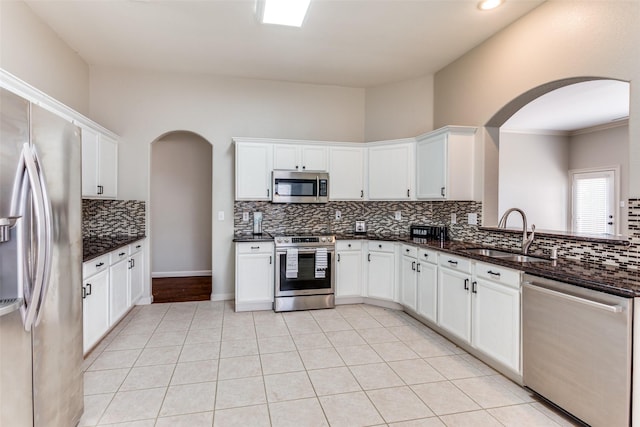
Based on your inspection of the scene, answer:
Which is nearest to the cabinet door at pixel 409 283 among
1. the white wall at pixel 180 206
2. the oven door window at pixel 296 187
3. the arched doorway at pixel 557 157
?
the oven door window at pixel 296 187

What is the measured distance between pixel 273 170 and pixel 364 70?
1.77 meters

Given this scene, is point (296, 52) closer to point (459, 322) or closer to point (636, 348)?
point (459, 322)

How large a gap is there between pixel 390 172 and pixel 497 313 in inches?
91.2

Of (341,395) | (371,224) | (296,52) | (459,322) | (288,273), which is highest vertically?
(296,52)

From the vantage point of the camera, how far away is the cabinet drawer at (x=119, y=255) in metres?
3.32

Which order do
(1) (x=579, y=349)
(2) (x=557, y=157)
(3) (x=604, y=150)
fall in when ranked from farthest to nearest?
(2) (x=557, y=157) < (3) (x=604, y=150) < (1) (x=579, y=349)

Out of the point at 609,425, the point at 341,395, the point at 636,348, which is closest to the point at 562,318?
the point at 636,348

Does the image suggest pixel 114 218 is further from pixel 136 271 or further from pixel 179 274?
pixel 179 274

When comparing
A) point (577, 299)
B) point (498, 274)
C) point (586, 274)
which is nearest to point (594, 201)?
point (498, 274)

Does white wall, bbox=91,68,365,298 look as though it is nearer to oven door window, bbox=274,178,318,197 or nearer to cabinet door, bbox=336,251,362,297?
oven door window, bbox=274,178,318,197

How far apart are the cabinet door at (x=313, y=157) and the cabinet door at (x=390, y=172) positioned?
647 millimetres

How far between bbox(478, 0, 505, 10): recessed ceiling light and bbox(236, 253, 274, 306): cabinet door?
3308mm

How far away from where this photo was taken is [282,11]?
2.85 m

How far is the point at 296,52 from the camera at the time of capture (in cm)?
385
